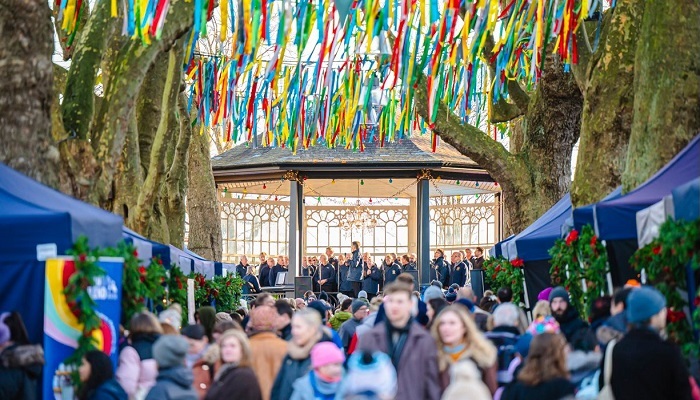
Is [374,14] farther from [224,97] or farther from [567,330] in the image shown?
[224,97]

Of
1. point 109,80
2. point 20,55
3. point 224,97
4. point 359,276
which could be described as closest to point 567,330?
point 20,55

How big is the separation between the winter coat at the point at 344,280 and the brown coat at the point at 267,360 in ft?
72.5

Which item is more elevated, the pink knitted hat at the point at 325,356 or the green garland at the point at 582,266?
the green garland at the point at 582,266

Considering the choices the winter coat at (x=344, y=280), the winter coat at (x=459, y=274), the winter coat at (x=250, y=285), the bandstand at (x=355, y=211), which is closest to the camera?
the winter coat at (x=459, y=274)

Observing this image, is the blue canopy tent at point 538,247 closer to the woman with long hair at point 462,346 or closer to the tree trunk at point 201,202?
the woman with long hair at point 462,346

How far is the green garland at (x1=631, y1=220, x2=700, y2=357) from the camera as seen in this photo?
9734 mm

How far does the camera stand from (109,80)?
51.4 ft

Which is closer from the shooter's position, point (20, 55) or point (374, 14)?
point (20, 55)

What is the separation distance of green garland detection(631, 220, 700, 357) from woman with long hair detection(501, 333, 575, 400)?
8.44ft

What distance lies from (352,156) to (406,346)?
24331mm

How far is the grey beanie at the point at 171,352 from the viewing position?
809cm

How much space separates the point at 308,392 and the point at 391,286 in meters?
1.57

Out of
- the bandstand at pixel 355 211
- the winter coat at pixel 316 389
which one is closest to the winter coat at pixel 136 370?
the winter coat at pixel 316 389

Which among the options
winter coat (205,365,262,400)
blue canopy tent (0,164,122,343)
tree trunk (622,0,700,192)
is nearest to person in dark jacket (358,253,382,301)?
tree trunk (622,0,700,192)
